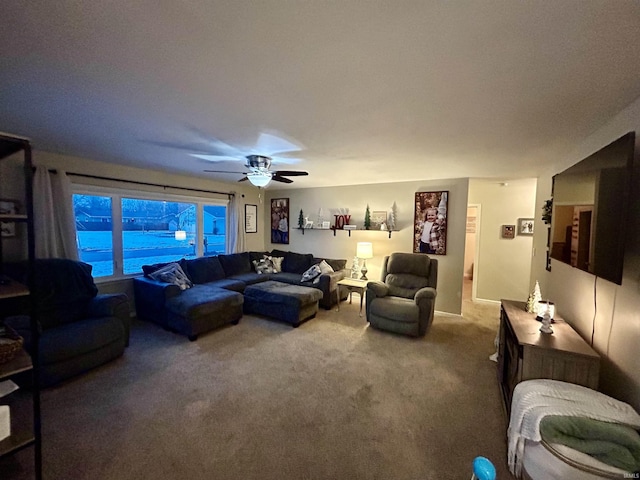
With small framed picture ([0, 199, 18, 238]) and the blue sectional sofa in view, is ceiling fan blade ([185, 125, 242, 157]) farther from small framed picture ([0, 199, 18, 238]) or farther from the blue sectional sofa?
small framed picture ([0, 199, 18, 238])

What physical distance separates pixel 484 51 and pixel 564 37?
29 centimetres

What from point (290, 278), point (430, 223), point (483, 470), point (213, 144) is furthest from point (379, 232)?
point (483, 470)

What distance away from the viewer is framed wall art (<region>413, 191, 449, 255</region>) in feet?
15.3

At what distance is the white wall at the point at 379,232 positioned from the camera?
181 inches

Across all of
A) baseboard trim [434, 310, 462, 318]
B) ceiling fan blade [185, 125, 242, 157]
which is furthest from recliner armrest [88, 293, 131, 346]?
baseboard trim [434, 310, 462, 318]

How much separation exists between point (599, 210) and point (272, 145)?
265 cm

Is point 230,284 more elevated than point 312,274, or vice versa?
point 312,274

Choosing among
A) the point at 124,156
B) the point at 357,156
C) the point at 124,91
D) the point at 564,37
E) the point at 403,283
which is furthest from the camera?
the point at 403,283

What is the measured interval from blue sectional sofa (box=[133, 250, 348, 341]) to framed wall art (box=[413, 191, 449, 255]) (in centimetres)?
148

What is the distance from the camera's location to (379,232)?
5.29 m

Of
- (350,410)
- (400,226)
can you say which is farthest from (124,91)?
(400,226)

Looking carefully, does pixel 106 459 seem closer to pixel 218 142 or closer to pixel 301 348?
pixel 301 348

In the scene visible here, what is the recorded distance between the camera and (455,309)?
4680mm

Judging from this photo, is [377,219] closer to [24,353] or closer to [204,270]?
[204,270]
